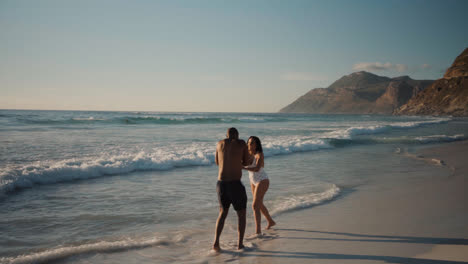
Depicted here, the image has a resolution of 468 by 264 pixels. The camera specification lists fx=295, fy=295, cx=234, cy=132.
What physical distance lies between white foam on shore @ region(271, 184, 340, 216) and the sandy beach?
0.21 metres

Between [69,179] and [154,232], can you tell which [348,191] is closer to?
[154,232]

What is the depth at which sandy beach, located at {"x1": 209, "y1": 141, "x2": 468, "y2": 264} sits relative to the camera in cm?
382

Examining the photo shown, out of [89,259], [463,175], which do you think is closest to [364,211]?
[89,259]

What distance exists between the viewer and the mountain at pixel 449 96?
265 feet

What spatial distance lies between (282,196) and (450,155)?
416 inches

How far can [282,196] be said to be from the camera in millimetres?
6941

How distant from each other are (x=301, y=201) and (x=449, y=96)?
101 meters

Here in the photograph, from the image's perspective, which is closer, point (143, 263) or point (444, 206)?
point (143, 263)


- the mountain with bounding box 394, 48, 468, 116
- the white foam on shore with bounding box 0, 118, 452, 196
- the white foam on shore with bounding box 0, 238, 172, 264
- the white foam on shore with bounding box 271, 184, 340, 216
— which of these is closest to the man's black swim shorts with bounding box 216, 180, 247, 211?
the white foam on shore with bounding box 0, 238, 172, 264

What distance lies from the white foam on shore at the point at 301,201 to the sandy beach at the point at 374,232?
21 cm

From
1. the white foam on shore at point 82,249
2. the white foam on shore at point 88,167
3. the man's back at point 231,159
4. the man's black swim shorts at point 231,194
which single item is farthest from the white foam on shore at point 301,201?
the white foam on shore at point 88,167

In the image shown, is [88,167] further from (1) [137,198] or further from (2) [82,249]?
(2) [82,249]

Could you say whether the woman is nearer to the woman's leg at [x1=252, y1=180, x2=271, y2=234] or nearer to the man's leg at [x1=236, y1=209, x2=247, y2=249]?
the woman's leg at [x1=252, y1=180, x2=271, y2=234]

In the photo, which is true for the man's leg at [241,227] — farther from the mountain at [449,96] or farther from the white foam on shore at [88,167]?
the mountain at [449,96]
